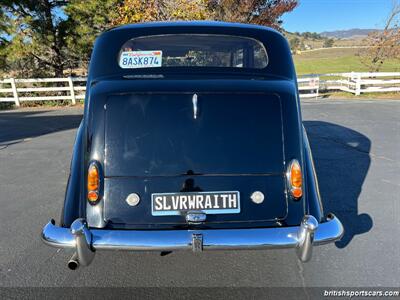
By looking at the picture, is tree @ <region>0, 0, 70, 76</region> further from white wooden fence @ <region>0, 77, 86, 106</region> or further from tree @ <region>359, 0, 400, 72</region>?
tree @ <region>359, 0, 400, 72</region>

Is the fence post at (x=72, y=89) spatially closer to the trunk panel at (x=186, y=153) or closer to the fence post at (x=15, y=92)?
the fence post at (x=15, y=92)

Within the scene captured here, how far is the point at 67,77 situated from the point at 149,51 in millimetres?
14781

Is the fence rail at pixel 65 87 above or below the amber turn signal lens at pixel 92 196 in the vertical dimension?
below

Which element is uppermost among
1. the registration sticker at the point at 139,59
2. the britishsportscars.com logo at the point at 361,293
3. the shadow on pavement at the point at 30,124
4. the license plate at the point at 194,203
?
the registration sticker at the point at 139,59

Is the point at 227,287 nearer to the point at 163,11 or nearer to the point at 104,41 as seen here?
the point at 104,41

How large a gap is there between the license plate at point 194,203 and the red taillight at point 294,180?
0.42 metres

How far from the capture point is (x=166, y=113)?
263 centimetres

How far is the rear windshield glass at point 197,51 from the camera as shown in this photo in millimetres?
2965

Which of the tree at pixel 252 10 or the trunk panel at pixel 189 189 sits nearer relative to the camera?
the trunk panel at pixel 189 189

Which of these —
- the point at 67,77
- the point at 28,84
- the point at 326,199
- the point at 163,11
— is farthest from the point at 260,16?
the point at 326,199

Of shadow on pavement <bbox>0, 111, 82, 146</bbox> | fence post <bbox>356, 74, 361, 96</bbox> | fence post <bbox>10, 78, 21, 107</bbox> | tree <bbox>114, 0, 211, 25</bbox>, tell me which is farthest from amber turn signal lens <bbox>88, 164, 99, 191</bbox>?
fence post <bbox>356, 74, 361, 96</bbox>

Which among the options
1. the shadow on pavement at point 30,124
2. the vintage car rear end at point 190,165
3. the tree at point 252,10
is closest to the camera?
the vintage car rear end at point 190,165

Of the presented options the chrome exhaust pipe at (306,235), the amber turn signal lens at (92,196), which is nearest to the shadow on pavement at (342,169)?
the chrome exhaust pipe at (306,235)

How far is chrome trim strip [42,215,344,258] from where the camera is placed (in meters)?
2.44
